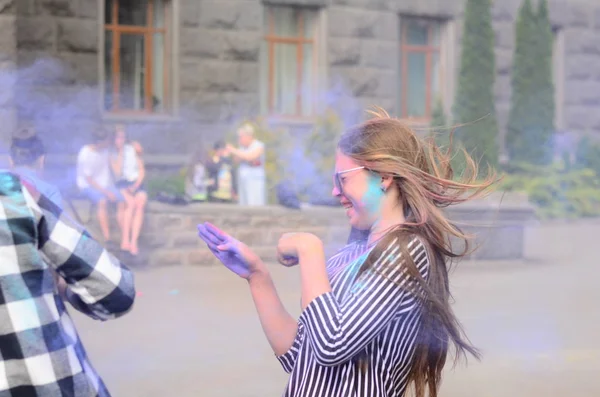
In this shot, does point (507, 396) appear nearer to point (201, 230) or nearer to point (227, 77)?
point (201, 230)

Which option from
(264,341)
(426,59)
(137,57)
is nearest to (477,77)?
(426,59)

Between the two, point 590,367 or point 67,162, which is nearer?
point 590,367

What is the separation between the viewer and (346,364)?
2.38 metres

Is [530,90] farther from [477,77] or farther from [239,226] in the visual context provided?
[239,226]

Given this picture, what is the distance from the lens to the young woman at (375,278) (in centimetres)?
234

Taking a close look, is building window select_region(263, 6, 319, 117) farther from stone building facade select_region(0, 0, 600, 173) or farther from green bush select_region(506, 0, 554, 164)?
green bush select_region(506, 0, 554, 164)

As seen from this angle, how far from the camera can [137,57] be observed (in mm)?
15297

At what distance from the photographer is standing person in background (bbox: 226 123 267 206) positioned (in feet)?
40.2

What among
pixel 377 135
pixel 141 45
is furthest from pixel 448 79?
pixel 377 135

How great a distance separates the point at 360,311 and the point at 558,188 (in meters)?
15.9

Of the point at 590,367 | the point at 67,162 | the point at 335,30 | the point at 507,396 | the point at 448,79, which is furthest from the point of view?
the point at 448,79

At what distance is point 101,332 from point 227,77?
A: 8.43 m

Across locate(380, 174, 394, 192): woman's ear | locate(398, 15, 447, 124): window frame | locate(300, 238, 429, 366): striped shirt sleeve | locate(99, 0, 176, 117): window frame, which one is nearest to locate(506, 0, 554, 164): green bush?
locate(398, 15, 447, 124): window frame

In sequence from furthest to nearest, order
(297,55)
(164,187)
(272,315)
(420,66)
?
1. (420,66)
2. (297,55)
3. (164,187)
4. (272,315)
